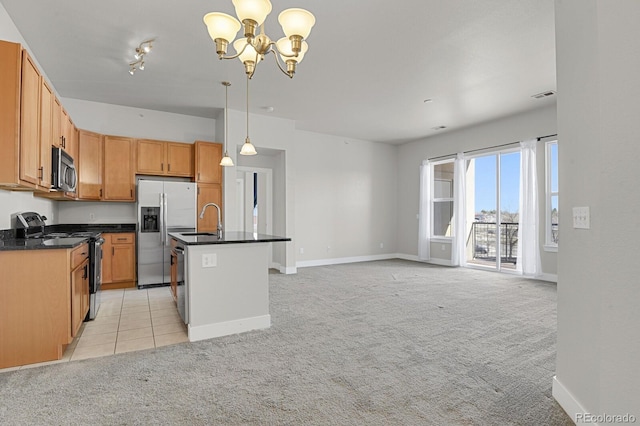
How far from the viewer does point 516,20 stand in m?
3.00

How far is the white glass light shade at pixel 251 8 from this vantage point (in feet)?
6.16

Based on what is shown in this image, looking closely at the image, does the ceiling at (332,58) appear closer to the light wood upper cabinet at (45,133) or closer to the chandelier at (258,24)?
the light wood upper cabinet at (45,133)

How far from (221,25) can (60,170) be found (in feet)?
8.65

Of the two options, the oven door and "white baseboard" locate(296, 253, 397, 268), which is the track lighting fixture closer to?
the oven door

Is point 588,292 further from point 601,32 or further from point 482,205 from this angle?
point 482,205

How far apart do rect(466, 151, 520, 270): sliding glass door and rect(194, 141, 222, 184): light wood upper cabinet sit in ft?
17.3

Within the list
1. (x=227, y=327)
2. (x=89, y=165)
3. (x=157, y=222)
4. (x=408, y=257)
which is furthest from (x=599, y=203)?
(x=408, y=257)

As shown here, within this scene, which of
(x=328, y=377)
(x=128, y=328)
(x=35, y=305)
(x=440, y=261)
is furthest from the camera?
(x=440, y=261)

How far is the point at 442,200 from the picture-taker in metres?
7.62

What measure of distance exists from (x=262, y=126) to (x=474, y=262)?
546 centimetres

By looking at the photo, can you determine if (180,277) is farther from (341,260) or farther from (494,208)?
(494,208)

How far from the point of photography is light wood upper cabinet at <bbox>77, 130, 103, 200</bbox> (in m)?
4.80

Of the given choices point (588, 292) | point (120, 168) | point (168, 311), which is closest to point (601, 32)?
point (588, 292)

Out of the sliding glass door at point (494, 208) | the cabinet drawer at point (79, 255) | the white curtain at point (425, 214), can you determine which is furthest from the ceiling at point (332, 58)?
the cabinet drawer at point (79, 255)
